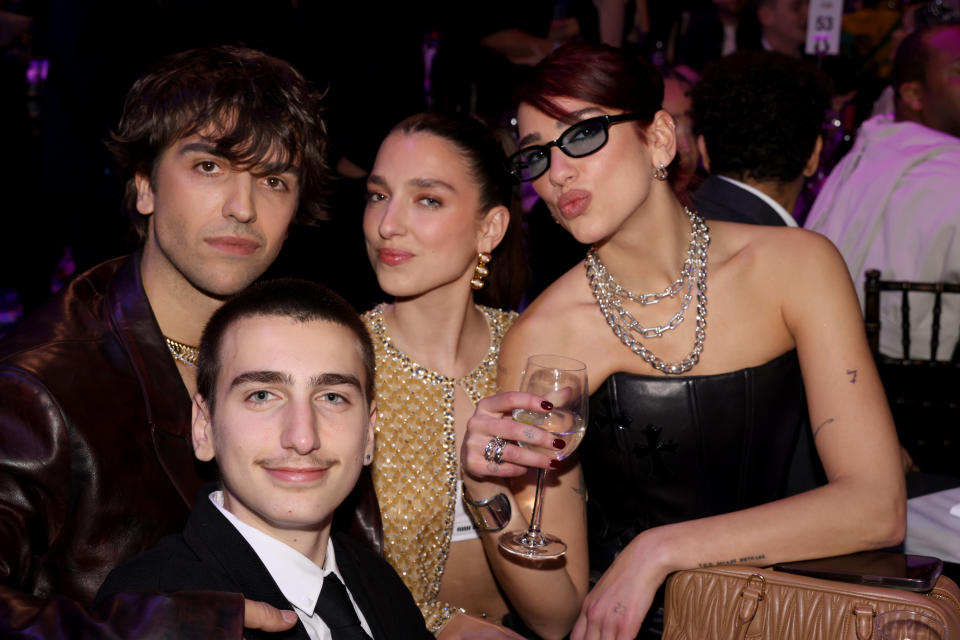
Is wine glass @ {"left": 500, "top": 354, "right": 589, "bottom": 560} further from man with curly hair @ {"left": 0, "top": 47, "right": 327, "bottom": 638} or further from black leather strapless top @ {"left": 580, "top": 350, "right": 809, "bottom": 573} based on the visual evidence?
man with curly hair @ {"left": 0, "top": 47, "right": 327, "bottom": 638}

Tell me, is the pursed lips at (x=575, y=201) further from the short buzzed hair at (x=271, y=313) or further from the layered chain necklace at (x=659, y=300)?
the short buzzed hair at (x=271, y=313)

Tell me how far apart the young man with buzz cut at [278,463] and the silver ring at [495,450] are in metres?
0.29

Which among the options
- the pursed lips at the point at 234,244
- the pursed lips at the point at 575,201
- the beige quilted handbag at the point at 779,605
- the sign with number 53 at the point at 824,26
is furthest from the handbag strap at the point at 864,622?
the sign with number 53 at the point at 824,26

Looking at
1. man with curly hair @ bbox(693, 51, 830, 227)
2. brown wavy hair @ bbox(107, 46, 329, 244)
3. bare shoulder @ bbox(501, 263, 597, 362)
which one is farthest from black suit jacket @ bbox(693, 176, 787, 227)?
brown wavy hair @ bbox(107, 46, 329, 244)

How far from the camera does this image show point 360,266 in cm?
A: 446

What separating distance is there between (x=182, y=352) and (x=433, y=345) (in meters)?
0.81

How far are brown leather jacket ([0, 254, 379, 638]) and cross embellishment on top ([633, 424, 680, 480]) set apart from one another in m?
1.17

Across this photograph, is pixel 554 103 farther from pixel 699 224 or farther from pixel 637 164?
pixel 699 224

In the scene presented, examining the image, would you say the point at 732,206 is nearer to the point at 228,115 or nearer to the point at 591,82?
the point at 591,82

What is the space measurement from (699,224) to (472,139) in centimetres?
79

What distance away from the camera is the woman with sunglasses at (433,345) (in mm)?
2703

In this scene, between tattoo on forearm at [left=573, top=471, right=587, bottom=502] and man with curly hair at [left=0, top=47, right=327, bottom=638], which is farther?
tattoo on forearm at [left=573, top=471, right=587, bottom=502]

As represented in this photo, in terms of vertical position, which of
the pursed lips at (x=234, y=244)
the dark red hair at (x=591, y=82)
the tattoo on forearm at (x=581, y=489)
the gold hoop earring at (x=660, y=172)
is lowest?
the tattoo on forearm at (x=581, y=489)

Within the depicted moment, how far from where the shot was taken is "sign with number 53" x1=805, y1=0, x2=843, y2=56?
589 cm
